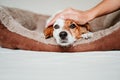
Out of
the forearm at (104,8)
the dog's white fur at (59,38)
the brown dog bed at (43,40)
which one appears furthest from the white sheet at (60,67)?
the forearm at (104,8)

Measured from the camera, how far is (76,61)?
3.06 ft

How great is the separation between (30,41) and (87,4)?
1.20 meters

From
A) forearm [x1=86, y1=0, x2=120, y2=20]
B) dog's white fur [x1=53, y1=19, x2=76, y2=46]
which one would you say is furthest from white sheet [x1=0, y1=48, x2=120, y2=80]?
forearm [x1=86, y1=0, x2=120, y2=20]

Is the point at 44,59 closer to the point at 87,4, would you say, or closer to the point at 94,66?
the point at 94,66

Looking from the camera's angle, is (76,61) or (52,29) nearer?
(76,61)

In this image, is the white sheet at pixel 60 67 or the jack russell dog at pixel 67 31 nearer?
the white sheet at pixel 60 67

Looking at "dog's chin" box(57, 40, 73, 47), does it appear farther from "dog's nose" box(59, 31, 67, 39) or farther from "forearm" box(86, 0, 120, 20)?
"forearm" box(86, 0, 120, 20)

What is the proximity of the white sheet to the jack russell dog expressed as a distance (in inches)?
12.1

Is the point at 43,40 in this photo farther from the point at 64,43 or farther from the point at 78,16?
the point at 78,16

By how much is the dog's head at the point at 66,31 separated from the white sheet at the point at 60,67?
0.31 m

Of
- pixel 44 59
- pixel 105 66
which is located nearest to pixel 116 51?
pixel 105 66

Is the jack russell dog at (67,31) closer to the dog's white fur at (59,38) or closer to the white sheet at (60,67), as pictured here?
the dog's white fur at (59,38)

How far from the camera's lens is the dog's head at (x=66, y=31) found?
4.34 feet

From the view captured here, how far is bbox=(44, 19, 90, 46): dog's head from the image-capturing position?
132cm
